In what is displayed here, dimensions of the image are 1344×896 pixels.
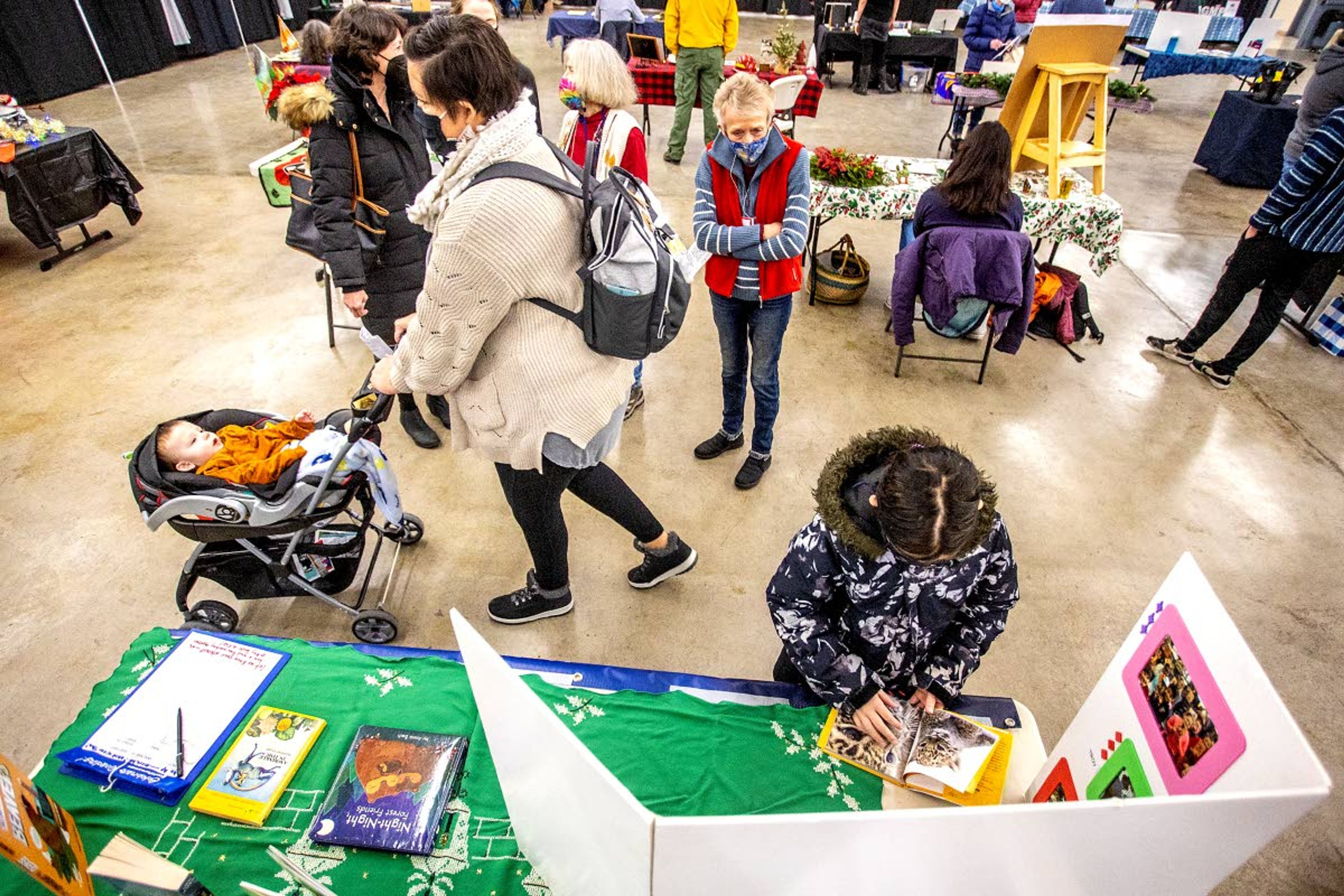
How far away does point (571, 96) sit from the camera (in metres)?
2.63

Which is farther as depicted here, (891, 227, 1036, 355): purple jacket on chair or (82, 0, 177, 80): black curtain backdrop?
(82, 0, 177, 80): black curtain backdrop

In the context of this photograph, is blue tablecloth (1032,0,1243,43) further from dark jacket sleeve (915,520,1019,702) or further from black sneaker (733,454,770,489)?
dark jacket sleeve (915,520,1019,702)

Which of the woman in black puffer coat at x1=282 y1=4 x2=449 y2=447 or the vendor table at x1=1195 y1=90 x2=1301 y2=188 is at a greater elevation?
the woman in black puffer coat at x1=282 y1=4 x2=449 y2=447

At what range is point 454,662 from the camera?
1.79m

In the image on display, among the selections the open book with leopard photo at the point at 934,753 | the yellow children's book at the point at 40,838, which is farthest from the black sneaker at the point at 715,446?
the yellow children's book at the point at 40,838

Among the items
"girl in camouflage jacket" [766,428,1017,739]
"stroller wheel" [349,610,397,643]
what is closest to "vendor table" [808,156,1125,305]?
"girl in camouflage jacket" [766,428,1017,739]

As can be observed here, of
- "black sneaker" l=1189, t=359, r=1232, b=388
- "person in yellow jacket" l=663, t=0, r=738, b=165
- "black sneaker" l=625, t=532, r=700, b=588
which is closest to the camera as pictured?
"black sneaker" l=625, t=532, r=700, b=588

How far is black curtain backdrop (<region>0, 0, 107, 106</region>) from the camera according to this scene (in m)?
7.61

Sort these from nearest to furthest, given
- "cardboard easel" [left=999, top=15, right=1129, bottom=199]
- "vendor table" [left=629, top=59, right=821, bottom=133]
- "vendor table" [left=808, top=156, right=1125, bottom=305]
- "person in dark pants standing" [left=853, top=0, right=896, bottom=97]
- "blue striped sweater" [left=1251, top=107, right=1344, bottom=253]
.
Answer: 1. "blue striped sweater" [left=1251, top=107, right=1344, bottom=253]
2. "cardboard easel" [left=999, top=15, right=1129, bottom=199]
3. "vendor table" [left=808, top=156, right=1125, bottom=305]
4. "vendor table" [left=629, top=59, right=821, bottom=133]
5. "person in dark pants standing" [left=853, top=0, right=896, bottom=97]

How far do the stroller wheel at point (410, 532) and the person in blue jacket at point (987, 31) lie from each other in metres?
6.61

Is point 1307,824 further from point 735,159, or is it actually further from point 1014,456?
point 735,159

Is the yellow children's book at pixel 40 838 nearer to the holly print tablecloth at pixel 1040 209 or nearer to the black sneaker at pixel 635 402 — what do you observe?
the black sneaker at pixel 635 402

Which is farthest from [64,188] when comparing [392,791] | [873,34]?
[873,34]

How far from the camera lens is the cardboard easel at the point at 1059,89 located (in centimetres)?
365
